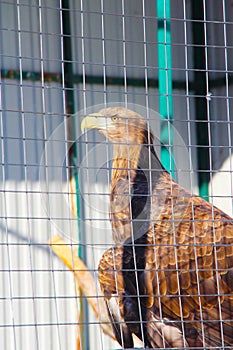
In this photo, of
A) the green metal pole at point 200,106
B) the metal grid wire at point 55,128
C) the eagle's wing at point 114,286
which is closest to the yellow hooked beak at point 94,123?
the eagle's wing at point 114,286

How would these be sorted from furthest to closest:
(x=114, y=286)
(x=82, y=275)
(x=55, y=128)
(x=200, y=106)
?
(x=200, y=106), (x=55, y=128), (x=82, y=275), (x=114, y=286)

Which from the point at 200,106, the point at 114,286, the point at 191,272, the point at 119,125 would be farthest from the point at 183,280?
the point at 200,106

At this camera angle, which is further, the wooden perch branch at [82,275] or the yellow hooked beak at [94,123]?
A: the wooden perch branch at [82,275]

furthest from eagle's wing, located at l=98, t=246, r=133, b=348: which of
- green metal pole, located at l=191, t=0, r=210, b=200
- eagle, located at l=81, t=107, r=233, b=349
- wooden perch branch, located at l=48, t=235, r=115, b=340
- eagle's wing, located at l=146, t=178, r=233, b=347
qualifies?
green metal pole, located at l=191, t=0, r=210, b=200

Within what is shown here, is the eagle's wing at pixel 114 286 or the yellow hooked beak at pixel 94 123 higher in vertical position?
the yellow hooked beak at pixel 94 123

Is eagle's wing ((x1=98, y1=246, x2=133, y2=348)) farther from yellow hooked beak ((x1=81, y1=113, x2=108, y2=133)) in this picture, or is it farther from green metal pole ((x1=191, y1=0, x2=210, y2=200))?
green metal pole ((x1=191, y1=0, x2=210, y2=200))

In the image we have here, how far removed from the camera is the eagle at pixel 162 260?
3172 millimetres

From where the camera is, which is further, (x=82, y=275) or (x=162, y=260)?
(x=82, y=275)

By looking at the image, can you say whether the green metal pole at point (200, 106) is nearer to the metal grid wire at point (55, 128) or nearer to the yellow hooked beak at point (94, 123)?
the metal grid wire at point (55, 128)

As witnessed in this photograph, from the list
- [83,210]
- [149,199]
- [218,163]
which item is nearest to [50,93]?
[83,210]

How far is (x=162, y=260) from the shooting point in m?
3.23

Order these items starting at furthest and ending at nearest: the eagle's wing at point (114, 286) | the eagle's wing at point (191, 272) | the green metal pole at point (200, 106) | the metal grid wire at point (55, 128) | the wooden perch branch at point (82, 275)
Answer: the green metal pole at point (200, 106), the metal grid wire at point (55, 128), the wooden perch branch at point (82, 275), the eagle's wing at point (114, 286), the eagle's wing at point (191, 272)

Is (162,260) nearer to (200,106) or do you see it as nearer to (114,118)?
(114,118)

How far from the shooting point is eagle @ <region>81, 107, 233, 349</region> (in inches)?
125
